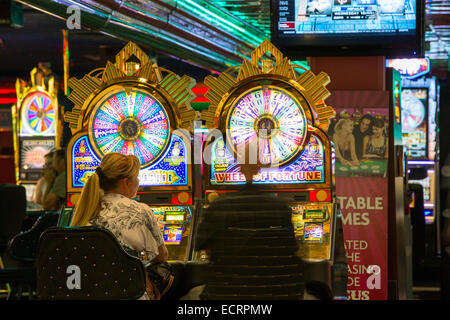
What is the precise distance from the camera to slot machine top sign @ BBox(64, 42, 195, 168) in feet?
14.8

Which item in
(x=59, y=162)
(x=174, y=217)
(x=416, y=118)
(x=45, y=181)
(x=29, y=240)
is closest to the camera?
(x=174, y=217)

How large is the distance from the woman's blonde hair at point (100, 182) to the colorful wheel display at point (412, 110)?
6676mm

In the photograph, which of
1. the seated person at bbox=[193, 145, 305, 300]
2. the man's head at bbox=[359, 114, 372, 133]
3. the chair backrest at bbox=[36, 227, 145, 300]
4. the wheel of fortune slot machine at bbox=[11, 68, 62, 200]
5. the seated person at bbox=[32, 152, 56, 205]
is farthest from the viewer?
the wheel of fortune slot machine at bbox=[11, 68, 62, 200]

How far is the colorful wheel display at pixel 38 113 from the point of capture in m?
8.81

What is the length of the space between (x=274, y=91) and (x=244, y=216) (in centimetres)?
120

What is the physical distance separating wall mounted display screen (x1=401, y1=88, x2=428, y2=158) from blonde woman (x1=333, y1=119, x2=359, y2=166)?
4375mm

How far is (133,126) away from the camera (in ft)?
14.9

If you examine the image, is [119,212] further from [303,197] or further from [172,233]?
[303,197]

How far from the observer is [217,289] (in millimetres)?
3561

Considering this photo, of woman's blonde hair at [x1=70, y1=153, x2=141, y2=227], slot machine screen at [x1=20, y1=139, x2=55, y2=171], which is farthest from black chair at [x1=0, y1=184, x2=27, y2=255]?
woman's blonde hair at [x1=70, y1=153, x2=141, y2=227]

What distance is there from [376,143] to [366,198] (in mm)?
415

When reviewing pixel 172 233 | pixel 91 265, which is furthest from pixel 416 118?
pixel 91 265

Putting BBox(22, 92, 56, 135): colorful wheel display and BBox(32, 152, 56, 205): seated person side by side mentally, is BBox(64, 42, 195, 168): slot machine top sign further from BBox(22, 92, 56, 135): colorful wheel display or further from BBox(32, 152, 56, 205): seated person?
BBox(22, 92, 56, 135): colorful wheel display

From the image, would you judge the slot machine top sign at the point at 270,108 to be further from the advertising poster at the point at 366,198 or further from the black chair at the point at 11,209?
the black chair at the point at 11,209
